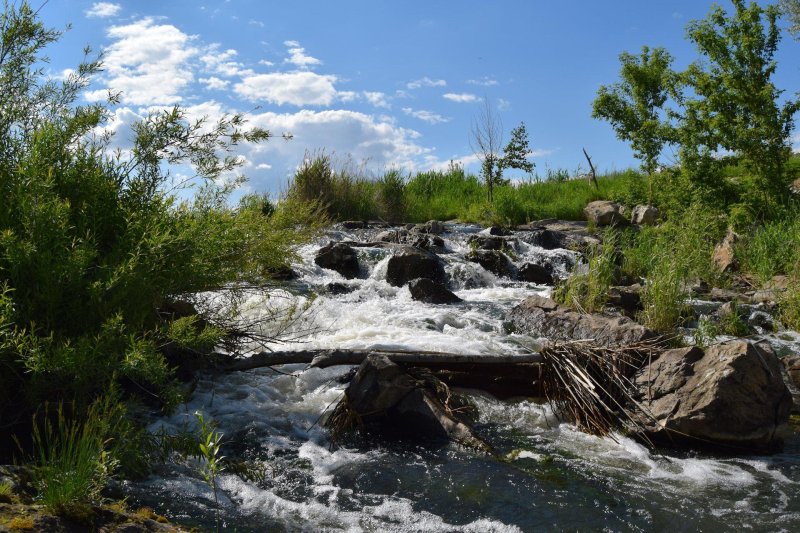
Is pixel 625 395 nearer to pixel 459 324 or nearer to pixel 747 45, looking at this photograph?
pixel 459 324

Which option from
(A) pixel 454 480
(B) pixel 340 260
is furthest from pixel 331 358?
(B) pixel 340 260

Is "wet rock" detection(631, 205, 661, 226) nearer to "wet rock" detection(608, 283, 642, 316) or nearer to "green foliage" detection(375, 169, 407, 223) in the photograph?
"green foliage" detection(375, 169, 407, 223)

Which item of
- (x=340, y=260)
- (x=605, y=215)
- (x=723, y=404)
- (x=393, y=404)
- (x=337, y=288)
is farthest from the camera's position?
(x=605, y=215)

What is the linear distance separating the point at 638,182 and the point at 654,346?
19.3 meters

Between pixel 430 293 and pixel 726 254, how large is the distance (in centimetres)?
677

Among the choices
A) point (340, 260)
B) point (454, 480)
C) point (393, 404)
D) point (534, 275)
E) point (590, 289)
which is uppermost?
point (340, 260)

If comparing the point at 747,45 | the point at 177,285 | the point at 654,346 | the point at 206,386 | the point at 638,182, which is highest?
the point at 747,45

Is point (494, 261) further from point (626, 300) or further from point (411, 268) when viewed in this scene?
point (626, 300)

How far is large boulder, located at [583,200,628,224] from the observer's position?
71.4 feet

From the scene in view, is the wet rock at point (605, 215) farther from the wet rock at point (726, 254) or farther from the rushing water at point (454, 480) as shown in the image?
the rushing water at point (454, 480)

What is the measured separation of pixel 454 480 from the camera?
4.38 metres

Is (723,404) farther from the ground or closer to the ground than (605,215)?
closer to the ground

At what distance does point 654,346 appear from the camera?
19.2 ft

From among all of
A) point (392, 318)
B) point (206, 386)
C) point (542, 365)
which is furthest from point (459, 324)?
point (206, 386)
